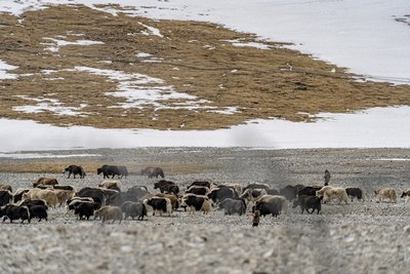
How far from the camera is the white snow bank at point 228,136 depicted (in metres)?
57.2

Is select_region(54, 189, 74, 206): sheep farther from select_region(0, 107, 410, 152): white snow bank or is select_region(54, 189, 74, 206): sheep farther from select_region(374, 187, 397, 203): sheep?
select_region(0, 107, 410, 152): white snow bank

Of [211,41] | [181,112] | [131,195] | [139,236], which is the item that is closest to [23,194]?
[131,195]

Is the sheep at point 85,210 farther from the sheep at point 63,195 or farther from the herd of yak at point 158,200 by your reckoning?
the sheep at point 63,195

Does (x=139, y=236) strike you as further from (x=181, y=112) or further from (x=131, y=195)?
(x=181, y=112)

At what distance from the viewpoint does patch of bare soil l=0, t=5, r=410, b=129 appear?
71.9m

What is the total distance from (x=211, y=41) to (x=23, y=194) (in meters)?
83.2

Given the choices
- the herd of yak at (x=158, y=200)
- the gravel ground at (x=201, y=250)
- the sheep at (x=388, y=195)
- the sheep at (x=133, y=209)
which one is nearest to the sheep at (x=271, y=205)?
the herd of yak at (x=158, y=200)

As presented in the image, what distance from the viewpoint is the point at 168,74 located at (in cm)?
9019

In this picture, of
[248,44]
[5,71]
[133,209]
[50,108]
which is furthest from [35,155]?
[248,44]

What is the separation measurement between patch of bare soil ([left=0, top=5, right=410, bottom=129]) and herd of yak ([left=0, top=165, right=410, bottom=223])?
3473 cm

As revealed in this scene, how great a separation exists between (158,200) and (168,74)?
65818 mm

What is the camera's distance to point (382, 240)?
13.8 metres

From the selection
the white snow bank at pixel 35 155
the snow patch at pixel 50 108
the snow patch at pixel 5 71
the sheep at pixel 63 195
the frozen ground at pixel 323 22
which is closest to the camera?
the sheep at pixel 63 195

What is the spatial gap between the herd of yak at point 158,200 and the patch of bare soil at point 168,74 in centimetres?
3473
